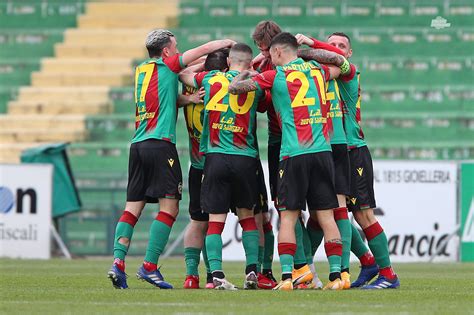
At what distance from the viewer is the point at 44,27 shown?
26766mm

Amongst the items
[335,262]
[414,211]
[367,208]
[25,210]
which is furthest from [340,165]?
[25,210]

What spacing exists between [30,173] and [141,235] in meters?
2.24

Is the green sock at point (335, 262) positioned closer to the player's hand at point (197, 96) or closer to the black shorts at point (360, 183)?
the black shorts at point (360, 183)

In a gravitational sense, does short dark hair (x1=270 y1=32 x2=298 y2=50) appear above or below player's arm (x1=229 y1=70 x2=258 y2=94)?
above

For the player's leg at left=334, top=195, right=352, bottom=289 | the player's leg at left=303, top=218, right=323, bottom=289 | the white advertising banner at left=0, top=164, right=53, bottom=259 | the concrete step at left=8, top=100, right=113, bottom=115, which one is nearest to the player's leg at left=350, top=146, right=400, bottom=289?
the player's leg at left=334, top=195, right=352, bottom=289

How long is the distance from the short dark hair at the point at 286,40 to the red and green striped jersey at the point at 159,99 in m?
0.86

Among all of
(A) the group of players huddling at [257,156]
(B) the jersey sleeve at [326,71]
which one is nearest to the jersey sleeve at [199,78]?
(A) the group of players huddling at [257,156]

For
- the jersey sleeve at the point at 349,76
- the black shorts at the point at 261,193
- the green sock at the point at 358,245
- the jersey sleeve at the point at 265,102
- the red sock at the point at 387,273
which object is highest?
the jersey sleeve at the point at 349,76

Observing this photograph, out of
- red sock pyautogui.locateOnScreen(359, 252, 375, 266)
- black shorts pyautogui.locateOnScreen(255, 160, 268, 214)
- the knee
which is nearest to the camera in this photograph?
black shorts pyautogui.locateOnScreen(255, 160, 268, 214)

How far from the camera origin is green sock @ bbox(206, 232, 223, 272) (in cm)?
942

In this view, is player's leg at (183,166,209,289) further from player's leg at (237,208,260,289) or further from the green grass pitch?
player's leg at (237,208,260,289)

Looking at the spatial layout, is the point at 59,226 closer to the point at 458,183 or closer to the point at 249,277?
the point at 458,183

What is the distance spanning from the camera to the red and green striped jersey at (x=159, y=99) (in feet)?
32.2

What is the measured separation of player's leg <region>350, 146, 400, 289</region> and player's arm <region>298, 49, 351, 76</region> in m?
0.73
